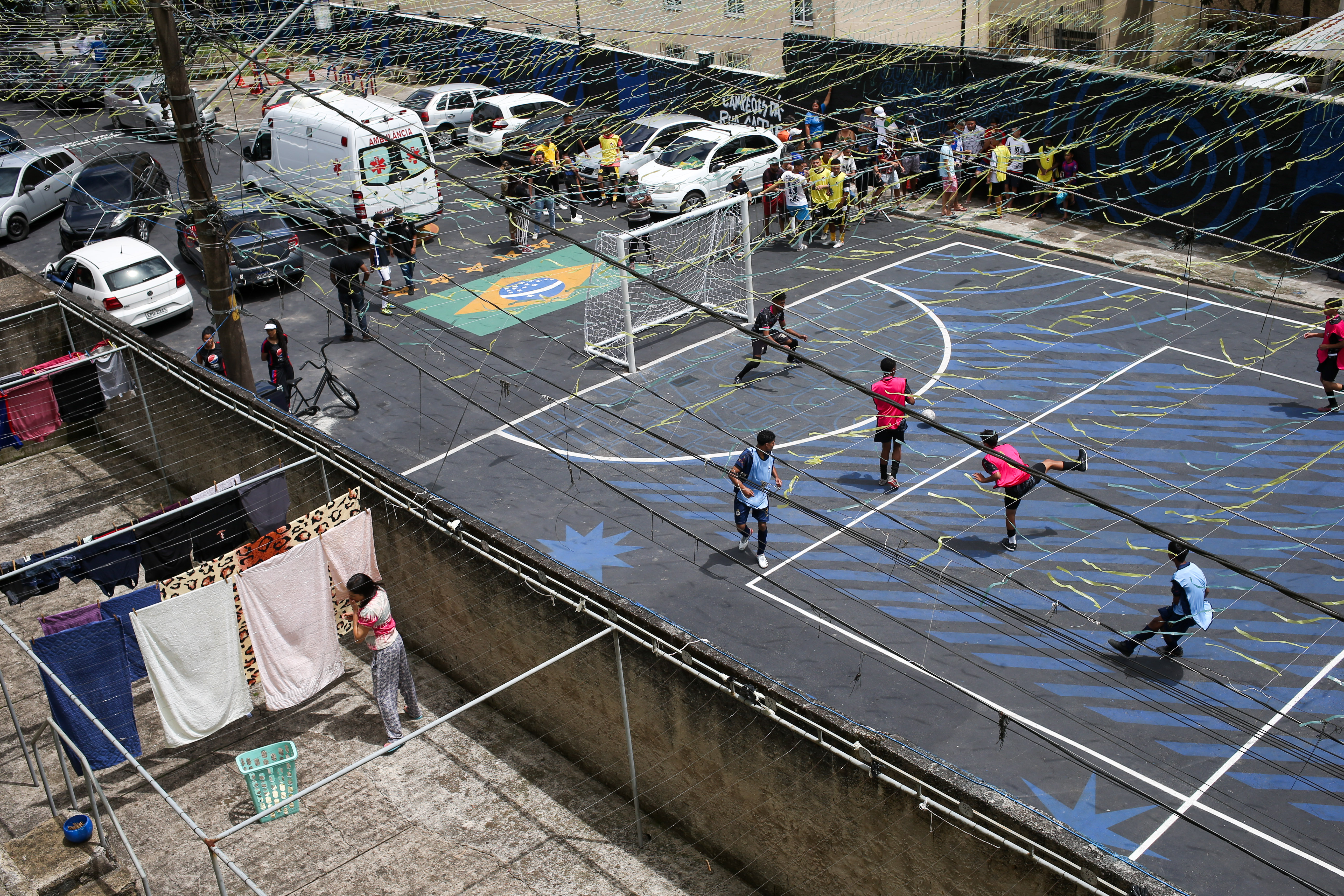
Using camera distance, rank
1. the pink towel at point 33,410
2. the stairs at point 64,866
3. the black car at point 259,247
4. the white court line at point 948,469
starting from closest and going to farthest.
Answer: the stairs at point 64,866 < the white court line at point 948,469 < the pink towel at point 33,410 < the black car at point 259,247

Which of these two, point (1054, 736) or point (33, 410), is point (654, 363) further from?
point (1054, 736)

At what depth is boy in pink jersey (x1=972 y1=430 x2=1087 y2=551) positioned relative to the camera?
41.8 ft

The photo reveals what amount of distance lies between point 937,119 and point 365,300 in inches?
512

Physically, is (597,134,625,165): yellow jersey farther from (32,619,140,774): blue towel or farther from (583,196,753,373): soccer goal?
(32,619,140,774): blue towel

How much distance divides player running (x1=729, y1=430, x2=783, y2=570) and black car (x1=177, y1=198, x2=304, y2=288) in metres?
11.1

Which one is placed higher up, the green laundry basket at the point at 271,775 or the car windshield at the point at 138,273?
the car windshield at the point at 138,273

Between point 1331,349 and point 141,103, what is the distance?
3101 centimetres

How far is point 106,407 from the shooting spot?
1461 cm

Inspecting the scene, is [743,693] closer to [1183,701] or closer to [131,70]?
[1183,701]

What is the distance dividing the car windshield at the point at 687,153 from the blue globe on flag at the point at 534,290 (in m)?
3.99

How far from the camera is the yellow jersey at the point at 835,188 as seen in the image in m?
21.9

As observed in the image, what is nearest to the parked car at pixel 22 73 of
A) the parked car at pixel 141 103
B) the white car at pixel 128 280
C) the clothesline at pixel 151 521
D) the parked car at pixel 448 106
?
the parked car at pixel 141 103

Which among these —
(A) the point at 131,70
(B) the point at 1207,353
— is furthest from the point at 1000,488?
(A) the point at 131,70

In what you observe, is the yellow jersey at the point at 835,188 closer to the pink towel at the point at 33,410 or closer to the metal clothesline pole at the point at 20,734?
the pink towel at the point at 33,410
